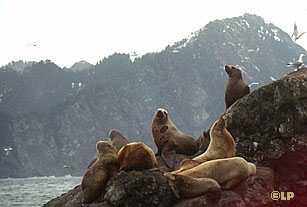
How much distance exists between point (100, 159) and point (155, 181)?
1.82 metres

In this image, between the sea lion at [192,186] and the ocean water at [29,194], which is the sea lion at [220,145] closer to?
the sea lion at [192,186]

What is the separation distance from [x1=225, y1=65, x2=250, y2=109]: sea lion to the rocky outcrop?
4.95ft

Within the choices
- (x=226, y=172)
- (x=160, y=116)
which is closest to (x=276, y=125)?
(x=226, y=172)

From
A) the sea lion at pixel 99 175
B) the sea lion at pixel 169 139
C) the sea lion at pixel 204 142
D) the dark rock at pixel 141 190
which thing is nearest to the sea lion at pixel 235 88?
the sea lion at pixel 204 142

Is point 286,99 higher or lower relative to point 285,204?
higher

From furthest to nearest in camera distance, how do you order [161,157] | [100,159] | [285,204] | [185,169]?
1. [161,157]
2. [100,159]
3. [185,169]
4. [285,204]

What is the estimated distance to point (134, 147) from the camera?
967cm

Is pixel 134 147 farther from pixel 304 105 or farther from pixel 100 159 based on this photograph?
pixel 304 105

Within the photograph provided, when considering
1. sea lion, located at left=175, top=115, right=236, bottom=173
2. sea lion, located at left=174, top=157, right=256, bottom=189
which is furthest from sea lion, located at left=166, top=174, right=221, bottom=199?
sea lion, located at left=175, top=115, right=236, bottom=173

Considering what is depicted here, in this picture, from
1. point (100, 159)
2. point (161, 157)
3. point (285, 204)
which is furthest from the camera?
point (161, 157)

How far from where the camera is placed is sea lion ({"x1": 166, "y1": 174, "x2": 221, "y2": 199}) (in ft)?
28.6

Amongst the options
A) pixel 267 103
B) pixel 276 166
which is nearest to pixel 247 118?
pixel 267 103

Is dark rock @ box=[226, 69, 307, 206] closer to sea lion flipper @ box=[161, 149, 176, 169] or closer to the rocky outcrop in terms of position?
the rocky outcrop

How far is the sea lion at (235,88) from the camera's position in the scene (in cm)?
1261
